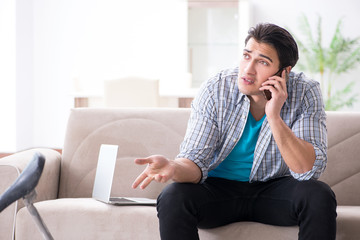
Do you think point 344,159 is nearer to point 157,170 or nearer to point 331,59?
point 157,170

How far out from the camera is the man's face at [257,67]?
A: 1683 millimetres

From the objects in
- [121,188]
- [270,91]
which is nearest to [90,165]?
[121,188]

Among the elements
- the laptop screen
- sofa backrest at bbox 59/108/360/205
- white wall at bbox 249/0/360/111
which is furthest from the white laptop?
white wall at bbox 249/0/360/111

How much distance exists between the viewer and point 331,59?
19.6 feet

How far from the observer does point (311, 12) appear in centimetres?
636

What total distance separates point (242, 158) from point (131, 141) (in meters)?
0.56

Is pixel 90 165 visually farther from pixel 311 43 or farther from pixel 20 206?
pixel 311 43

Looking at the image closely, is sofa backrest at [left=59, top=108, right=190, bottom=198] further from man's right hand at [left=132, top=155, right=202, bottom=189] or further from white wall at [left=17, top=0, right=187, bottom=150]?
white wall at [left=17, top=0, right=187, bottom=150]

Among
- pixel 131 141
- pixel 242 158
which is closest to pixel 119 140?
pixel 131 141

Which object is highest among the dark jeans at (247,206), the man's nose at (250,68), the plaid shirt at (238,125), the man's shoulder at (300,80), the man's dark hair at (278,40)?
the man's dark hair at (278,40)

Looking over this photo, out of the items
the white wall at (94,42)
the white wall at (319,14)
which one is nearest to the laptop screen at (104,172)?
the white wall at (94,42)

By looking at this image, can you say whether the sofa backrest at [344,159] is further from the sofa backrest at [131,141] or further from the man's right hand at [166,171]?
the man's right hand at [166,171]

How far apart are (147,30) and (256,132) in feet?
16.4

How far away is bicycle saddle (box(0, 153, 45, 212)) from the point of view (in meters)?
0.51
